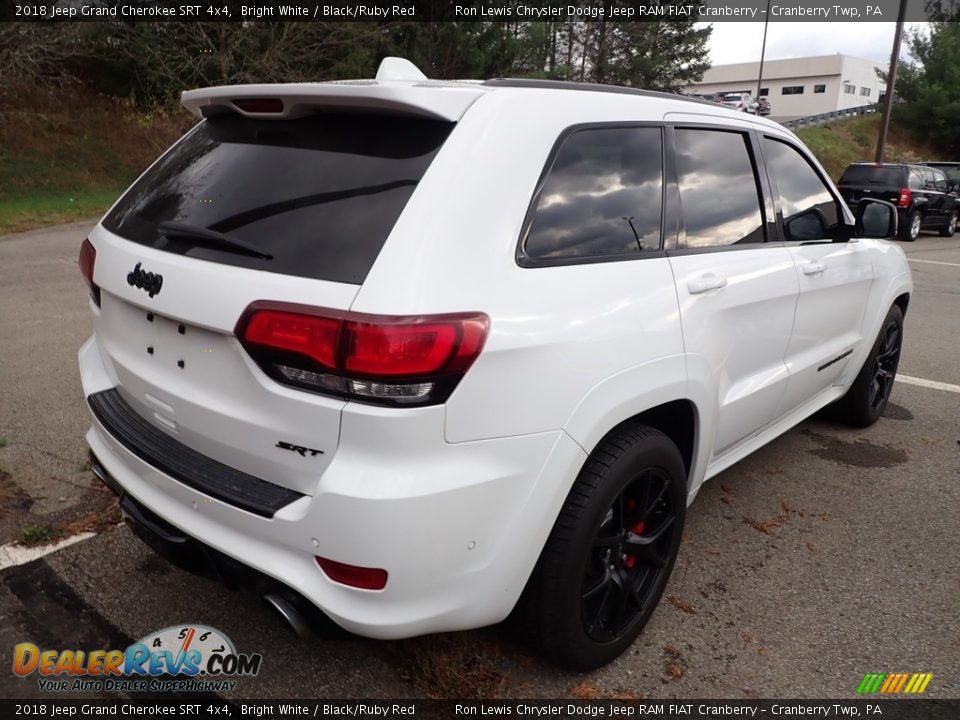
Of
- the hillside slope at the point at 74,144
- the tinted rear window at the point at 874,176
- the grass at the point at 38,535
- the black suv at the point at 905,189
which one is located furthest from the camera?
the hillside slope at the point at 74,144

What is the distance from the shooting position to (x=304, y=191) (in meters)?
2.02

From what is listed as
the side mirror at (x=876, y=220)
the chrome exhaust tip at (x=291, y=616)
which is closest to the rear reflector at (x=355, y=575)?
the chrome exhaust tip at (x=291, y=616)

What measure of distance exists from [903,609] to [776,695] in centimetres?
81

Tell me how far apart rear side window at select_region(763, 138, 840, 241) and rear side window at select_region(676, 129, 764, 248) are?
0.26 meters

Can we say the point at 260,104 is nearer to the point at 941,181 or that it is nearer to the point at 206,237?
the point at 206,237

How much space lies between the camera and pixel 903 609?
280 centimetres

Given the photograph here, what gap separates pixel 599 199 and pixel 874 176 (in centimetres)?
1669

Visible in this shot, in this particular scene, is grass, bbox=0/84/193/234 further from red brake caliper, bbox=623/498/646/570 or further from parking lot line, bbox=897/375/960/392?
red brake caliper, bbox=623/498/646/570

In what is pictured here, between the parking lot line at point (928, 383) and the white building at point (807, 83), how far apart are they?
2753 inches

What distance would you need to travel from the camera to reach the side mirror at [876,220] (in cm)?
387

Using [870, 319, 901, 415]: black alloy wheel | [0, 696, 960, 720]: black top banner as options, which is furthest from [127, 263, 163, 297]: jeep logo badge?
[870, 319, 901, 415]: black alloy wheel

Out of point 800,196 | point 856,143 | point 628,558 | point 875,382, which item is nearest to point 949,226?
point 875,382

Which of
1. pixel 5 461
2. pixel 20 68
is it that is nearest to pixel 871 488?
pixel 5 461

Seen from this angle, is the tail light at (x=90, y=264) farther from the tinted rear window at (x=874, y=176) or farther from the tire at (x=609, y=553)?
the tinted rear window at (x=874, y=176)
